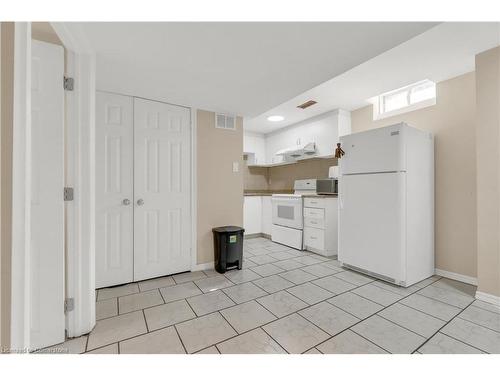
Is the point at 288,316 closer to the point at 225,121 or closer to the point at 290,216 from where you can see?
the point at 290,216

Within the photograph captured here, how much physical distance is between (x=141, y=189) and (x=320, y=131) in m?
3.16

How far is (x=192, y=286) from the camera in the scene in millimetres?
2396

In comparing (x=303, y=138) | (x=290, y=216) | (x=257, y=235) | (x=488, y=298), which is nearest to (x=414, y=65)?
(x=303, y=138)

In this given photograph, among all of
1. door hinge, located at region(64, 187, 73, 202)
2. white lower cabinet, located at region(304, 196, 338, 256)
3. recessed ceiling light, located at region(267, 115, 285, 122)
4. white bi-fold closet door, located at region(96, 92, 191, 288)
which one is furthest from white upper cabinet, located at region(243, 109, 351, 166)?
door hinge, located at region(64, 187, 73, 202)

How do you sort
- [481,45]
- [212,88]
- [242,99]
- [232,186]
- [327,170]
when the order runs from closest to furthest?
[481,45]
[212,88]
[242,99]
[232,186]
[327,170]

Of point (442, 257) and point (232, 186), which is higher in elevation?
point (232, 186)

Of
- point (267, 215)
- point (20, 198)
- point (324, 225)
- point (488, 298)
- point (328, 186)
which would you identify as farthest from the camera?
point (267, 215)

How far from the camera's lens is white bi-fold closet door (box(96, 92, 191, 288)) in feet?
7.64

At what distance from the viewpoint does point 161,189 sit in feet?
8.63

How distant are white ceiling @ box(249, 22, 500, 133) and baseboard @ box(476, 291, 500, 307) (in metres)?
2.32

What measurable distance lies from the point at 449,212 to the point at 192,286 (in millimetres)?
3144

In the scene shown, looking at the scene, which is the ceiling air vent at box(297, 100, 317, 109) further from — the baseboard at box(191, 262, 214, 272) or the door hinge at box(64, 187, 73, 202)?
the door hinge at box(64, 187, 73, 202)

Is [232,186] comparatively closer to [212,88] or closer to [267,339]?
[212,88]
